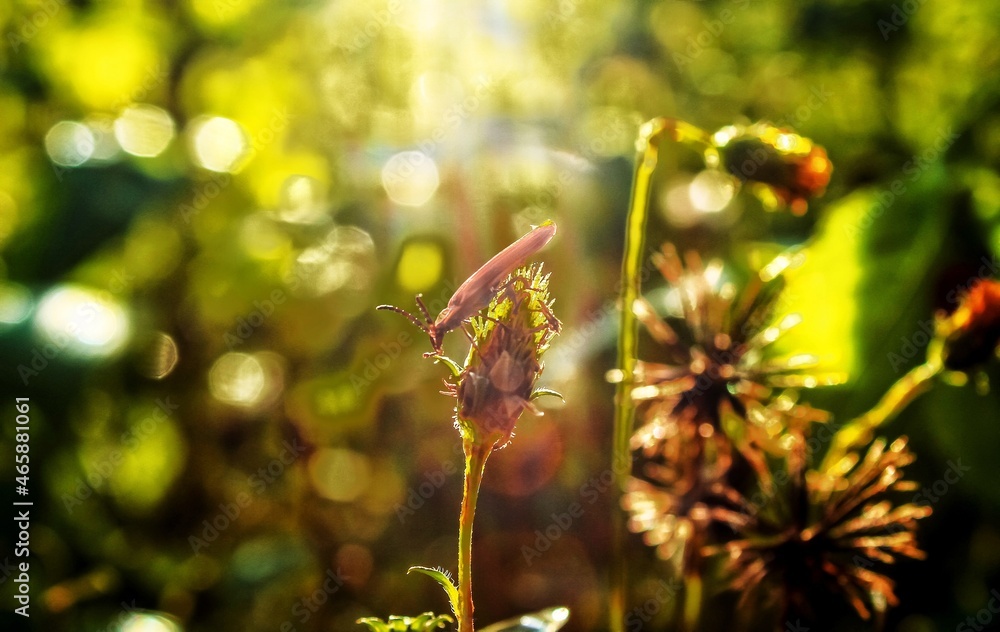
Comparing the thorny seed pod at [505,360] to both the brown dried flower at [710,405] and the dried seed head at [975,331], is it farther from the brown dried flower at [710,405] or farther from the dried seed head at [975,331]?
the dried seed head at [975,331]

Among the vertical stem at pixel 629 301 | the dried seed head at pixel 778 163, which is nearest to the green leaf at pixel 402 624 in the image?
the vertical stem at pixel 629 301

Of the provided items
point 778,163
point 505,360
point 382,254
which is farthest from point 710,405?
point 382,254

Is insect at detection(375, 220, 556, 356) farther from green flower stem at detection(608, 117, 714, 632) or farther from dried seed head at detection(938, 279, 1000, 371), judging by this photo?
dried seed head at detection(938, 279, 1000, 371)

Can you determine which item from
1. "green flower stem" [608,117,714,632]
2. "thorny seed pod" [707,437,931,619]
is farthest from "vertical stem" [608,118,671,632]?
"thorny seed pod" [707,437,931,619]

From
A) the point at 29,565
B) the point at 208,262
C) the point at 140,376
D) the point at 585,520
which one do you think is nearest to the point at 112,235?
the point at 208,262

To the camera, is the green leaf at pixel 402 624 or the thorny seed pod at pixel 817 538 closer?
the green leaf at pixel 402 624
